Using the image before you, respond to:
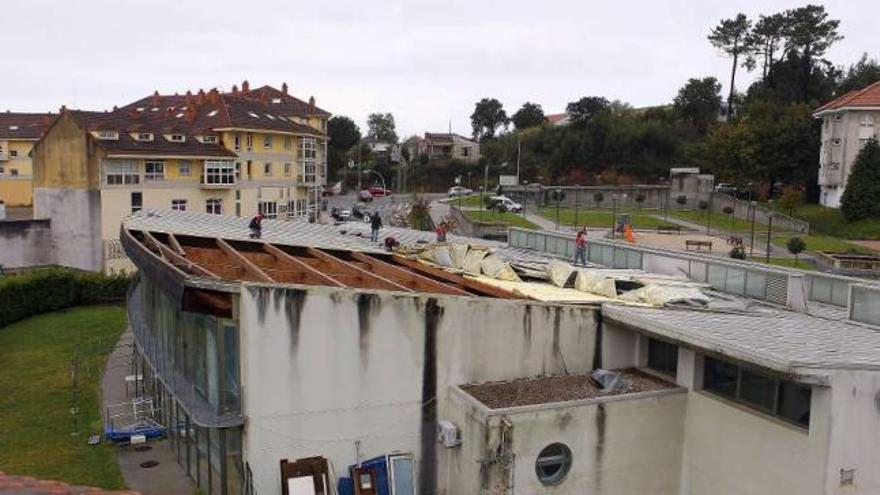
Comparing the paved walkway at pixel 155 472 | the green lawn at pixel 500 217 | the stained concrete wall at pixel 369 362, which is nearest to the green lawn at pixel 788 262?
the green lawn at pixel 500 217

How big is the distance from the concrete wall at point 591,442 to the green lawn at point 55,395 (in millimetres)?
9132

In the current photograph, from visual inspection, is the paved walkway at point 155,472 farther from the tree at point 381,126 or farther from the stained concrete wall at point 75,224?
the tree at point 381,126

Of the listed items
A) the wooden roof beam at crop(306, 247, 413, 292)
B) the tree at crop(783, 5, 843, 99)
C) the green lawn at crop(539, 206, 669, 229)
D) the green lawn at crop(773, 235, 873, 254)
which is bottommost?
the green lawn at crop(773, 235, 873, 254)

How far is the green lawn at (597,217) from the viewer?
6097 centimetres

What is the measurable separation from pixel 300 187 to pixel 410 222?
42.4 feet

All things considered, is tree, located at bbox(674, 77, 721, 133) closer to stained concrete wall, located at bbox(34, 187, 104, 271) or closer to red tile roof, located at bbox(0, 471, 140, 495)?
stained concrete wall, located at bbox(34, 187, 104, 271)

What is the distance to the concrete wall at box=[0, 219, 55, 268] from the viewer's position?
52.5 meters

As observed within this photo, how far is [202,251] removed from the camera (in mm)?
21344

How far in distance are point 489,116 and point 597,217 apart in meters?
65.2

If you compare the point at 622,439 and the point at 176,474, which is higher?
the point at 622,439

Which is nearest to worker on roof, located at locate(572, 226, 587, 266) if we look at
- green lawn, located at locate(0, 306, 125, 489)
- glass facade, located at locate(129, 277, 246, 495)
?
glass facade, located at locate(129, 277, 246, 495)

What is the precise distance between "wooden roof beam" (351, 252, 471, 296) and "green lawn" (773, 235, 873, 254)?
117 ft

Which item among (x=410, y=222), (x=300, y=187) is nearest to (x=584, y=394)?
(x=410, y=222)

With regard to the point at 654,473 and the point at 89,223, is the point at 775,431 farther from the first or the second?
the point at 89,223
